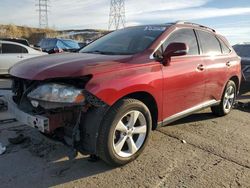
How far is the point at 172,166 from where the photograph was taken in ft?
13.6

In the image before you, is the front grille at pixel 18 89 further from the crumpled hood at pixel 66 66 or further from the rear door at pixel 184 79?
the rear door at pixel 184 79

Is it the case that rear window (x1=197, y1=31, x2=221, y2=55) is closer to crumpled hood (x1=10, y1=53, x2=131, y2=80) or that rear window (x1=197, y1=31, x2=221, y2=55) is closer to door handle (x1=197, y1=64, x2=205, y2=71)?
door handle (x1=197, y1=64, x2=205, y2=71)

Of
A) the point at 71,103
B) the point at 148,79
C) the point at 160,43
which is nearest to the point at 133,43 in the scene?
the point at 160,43

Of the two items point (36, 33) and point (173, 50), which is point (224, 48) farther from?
point (36, 33)

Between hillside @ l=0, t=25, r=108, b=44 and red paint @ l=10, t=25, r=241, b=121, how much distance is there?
137ft

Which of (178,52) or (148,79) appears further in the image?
(178,52)

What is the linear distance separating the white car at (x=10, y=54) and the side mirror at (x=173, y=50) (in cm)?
840

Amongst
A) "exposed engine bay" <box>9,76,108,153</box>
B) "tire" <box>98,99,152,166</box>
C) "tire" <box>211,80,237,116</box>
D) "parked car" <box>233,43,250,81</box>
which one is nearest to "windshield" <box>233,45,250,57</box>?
"parked car" <box>233,43,250,81</box>

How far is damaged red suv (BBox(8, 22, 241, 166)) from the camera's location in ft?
11.9

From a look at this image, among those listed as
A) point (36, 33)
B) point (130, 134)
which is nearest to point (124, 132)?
point (130, 134)

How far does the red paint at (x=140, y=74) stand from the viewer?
3656mm

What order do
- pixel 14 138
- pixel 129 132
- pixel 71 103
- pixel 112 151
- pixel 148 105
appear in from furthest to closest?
1. pixel 14 138
2. pixel 148 105
3. pixel 129 132
4. pixel 112 151
5. pixel 71 103

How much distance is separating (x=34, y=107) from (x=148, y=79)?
1401 millimetres

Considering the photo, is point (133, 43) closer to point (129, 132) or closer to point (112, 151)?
point (129, 132)
